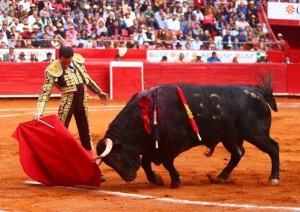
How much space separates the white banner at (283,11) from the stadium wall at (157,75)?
12.0ft

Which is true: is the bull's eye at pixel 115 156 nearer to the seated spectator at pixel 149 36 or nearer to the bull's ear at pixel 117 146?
the bull's ear at pixel 117 146

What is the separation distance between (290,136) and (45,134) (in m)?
6.39

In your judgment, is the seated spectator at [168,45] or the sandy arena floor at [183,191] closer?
the sandy arena floor at [183,191]

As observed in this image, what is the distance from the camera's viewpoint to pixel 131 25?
2173 centimetres

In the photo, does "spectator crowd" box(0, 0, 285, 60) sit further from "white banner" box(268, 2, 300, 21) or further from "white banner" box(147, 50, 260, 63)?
"white banner" box(268, 2, 300, 21)

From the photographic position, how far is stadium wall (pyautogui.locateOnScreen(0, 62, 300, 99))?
2016 centimetres

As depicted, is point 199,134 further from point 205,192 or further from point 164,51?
point 164,51

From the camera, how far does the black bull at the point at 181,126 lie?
7824mm

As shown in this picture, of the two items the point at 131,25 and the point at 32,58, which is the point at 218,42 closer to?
the point at 131,25

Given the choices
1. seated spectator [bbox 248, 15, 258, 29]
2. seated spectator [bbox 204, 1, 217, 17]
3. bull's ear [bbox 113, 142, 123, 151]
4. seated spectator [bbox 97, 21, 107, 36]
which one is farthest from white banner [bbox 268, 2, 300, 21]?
bull's ear [bbox 113, 142, 123, 151]

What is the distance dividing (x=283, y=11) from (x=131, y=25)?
6871mm

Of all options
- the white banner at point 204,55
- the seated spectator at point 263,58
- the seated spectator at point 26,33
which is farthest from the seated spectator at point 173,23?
the seated spectator at point 26,33

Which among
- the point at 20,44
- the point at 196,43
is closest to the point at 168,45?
the point at 196,43

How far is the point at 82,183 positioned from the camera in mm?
7941
